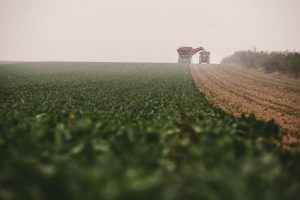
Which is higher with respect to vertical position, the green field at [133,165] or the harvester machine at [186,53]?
the harvester machine at [186,53]

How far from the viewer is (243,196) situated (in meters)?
3.91

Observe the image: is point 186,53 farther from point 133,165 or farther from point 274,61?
point 133,165

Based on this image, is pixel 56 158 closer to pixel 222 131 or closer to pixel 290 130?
pixel 222 131

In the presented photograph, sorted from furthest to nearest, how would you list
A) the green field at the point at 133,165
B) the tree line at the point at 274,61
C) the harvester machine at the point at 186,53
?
1. the harvester machine at the point at 186,53
2. the tree line at the point at 274,61
3. the green field at the point at 133,165

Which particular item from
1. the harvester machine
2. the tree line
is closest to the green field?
the tree line

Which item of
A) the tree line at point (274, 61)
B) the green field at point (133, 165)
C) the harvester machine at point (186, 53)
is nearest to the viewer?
the green field at point (133, 165)

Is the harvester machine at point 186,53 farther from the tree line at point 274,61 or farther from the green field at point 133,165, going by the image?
the green field at point 133,165

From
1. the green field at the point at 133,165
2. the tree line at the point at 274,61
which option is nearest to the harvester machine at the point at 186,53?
the tree line at the point at 274,61

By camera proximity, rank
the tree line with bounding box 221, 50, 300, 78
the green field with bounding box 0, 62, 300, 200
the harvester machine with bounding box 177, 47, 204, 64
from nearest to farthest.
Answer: the green field with bounding box 0, 62, 300, 200
the tree line with bounding box 221, 50, 300, 78
the harvester machine with bounding box 177, 47, 204, 64

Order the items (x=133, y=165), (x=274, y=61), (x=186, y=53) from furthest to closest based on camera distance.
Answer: (x=186, y=53)
(x=274, y=61)
(x=133, y=165)

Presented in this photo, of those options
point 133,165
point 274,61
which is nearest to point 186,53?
point 274,61

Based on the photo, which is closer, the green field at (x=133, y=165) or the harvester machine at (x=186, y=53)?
the green field at (x=133, y=165)

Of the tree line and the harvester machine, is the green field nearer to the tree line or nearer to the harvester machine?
the tree line

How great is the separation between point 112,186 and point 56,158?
1.78 m
